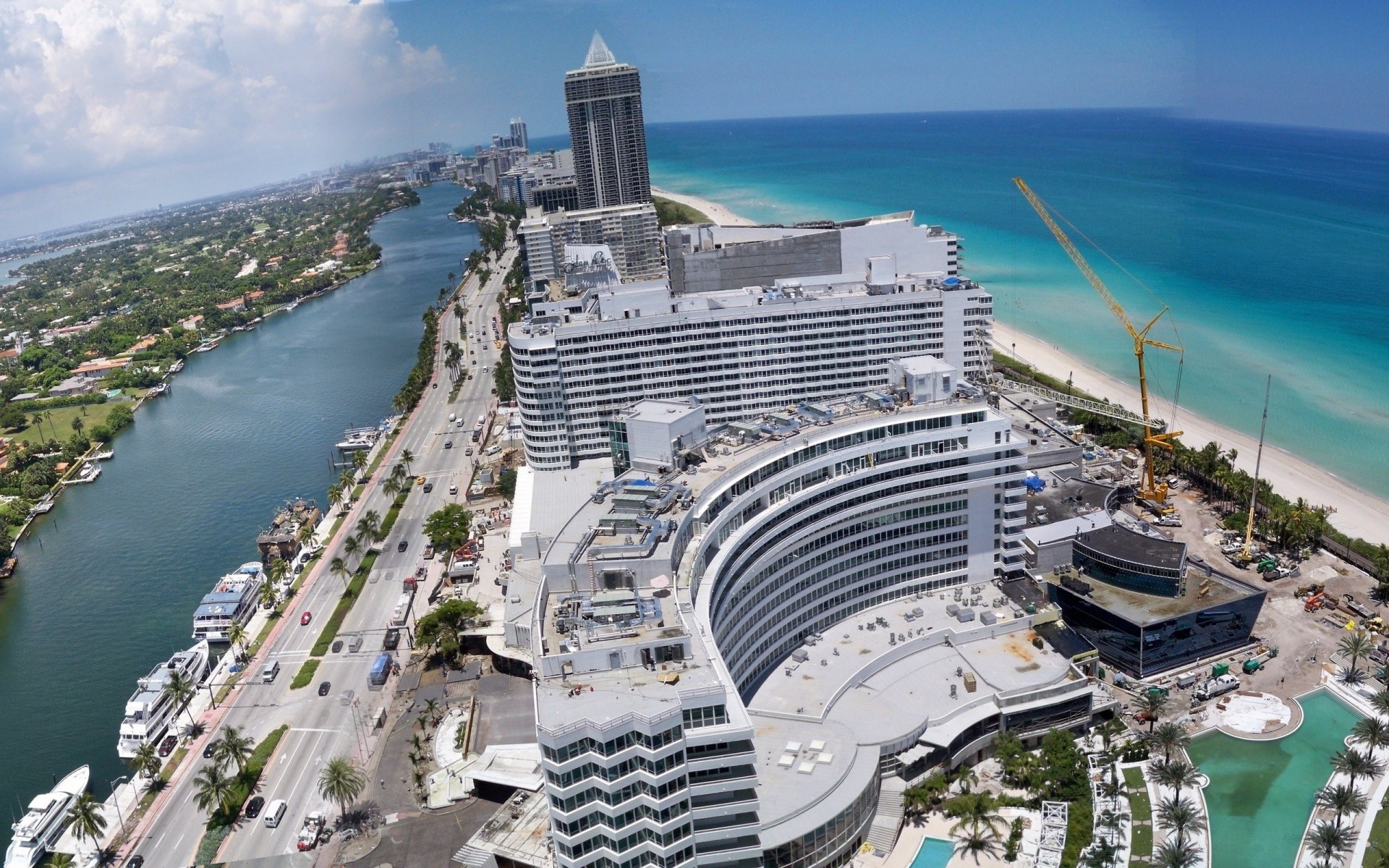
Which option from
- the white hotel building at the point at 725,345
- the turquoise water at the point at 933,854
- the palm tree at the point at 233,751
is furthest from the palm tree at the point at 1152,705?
the palm tree at the point at 233,751

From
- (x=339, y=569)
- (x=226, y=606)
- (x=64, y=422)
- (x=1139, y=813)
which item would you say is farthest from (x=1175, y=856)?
(x=64, y=422)

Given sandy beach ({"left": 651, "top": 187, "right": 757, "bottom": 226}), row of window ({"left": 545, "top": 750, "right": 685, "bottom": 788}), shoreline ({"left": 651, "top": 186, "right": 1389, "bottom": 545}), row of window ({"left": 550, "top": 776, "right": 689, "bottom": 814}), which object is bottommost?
shoreline ({"left": 651, "top": 186, "right": 1389, "bottom": 545})

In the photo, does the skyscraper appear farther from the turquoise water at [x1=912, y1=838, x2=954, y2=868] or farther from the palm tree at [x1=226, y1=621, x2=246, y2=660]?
the turquoise water at [x1=912, y1=838, x2=954, y2=868]

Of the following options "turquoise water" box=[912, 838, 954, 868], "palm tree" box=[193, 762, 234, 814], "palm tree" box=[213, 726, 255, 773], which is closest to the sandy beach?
"palm tree" box=[213, 726, 255, 773]

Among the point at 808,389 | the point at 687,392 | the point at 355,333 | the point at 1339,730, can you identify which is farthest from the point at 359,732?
the point at 355,333

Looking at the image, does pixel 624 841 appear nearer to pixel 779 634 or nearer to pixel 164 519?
pixel 779 634

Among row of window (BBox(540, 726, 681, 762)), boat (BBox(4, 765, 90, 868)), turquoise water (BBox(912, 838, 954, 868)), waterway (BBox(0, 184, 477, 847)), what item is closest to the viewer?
row of window (BBox(540, 726, 681, 762))

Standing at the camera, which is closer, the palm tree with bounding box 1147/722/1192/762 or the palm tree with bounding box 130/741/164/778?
the palm tree with bounding box 1147/722/1192/762

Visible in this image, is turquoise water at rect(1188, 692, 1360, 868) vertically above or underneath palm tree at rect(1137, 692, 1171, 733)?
underneath
